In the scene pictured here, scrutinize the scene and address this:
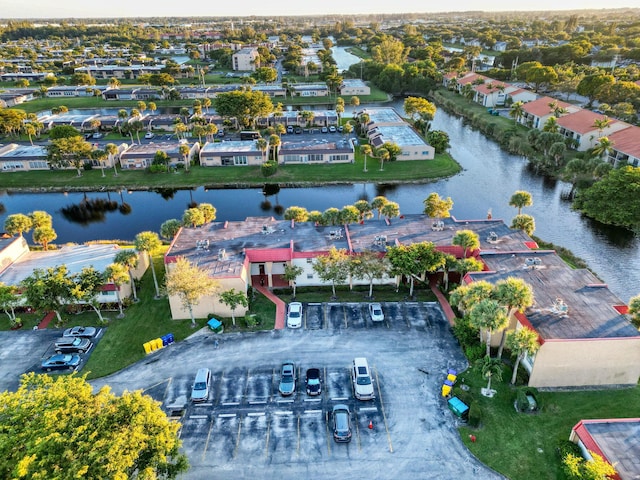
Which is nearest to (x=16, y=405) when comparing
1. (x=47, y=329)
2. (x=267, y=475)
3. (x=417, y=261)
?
(x=267, y=475)

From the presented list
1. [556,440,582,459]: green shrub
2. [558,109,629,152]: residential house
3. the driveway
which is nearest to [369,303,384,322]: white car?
the driveway

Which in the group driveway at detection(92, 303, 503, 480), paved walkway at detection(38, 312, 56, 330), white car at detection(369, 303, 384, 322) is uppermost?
white car at detection(369, 303, 384, 322)

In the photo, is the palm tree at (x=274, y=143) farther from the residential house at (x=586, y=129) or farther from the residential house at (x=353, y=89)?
the residential house at (x=353, y=89)

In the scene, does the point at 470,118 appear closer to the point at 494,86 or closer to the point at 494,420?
the point at 494,86

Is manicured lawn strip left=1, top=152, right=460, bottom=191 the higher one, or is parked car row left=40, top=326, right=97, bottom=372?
parked car row left=40, top=326, right=97, bottom=372

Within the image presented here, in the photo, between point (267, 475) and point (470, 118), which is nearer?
point (267, 475)

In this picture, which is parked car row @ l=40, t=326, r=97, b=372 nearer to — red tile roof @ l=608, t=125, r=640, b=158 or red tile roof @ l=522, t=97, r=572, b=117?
red tile roof @ l=608, t=125, r=640, b=158
